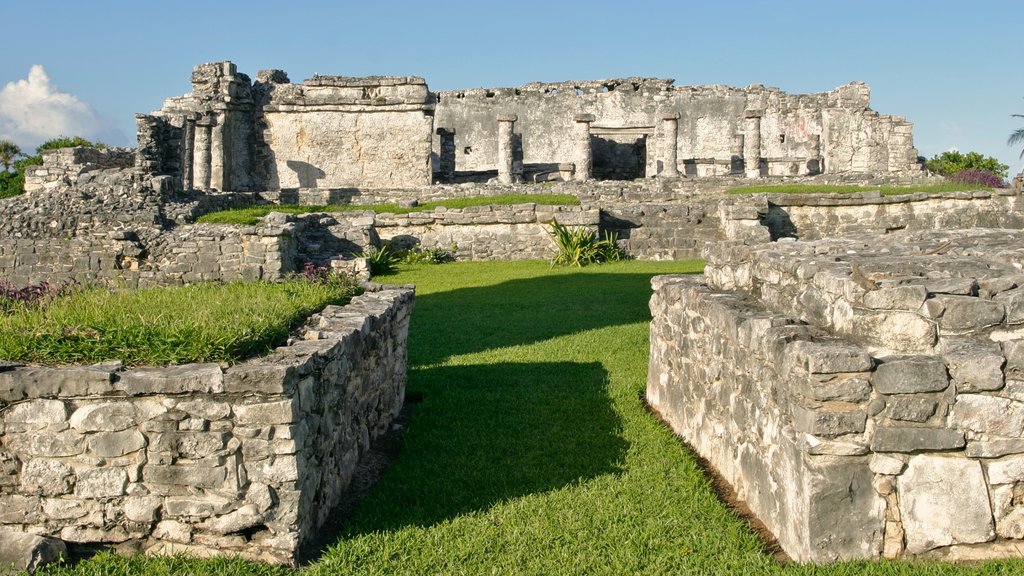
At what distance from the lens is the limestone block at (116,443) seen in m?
3.46

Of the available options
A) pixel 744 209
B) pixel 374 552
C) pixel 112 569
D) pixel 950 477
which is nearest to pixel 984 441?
pixel 950 477

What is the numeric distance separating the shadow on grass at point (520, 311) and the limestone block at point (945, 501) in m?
4.94

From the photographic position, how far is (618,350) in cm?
791

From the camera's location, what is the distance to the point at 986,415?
327 cm

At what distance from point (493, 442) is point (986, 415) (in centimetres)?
279

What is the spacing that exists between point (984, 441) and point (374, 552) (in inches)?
99.4

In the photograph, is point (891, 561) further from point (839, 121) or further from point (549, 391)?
point (839, 121)

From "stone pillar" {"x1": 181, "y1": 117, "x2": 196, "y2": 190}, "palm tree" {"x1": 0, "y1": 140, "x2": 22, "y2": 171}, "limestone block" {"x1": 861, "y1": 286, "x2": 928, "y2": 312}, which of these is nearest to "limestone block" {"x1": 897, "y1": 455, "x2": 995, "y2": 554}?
"limestone block" {"x1": 861, "y1": 286, "x2": 928, "y2": 312}

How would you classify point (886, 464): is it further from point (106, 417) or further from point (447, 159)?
point (447, 159)

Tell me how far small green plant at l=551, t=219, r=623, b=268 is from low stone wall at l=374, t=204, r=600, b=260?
609 millimetres

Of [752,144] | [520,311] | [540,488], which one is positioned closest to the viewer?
[540,488]

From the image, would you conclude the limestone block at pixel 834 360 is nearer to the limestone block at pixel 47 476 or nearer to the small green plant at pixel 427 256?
the limestone block at pixel 47 476

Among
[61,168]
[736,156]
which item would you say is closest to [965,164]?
[736,156]

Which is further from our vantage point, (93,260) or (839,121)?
(839,121)
